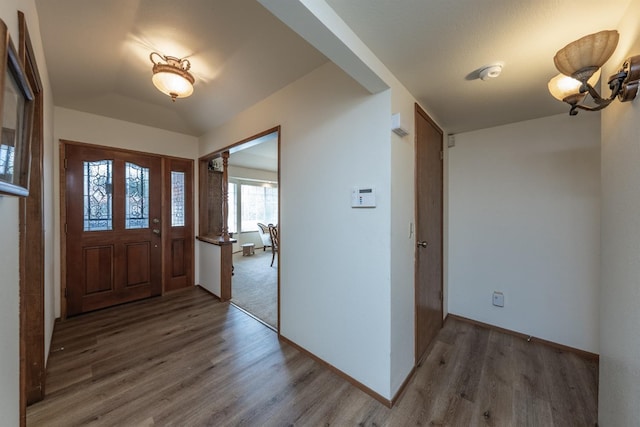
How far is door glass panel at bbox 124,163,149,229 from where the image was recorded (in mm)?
3078

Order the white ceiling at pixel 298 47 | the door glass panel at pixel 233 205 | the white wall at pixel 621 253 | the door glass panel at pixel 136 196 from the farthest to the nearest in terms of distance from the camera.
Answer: the door glass panel at pixel 233 205 < the door glass panel at pixel 136 196 < the white ceiling at pixel 298 47 < the white wall at pixel 621 253

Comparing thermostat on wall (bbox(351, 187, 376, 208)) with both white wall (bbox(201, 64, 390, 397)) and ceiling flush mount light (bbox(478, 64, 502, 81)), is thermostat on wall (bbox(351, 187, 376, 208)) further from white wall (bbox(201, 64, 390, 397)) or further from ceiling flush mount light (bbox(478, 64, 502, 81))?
ceiling flush mount light (bbox(478, 64, 502, 81))

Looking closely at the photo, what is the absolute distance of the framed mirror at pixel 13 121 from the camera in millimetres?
675

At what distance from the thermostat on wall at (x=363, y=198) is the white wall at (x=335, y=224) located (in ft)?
0.13

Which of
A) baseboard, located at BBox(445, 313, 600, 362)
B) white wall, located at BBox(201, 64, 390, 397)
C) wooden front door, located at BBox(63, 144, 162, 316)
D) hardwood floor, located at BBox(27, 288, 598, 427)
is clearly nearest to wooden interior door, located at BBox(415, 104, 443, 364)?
→ hardwood floor, located at BBox(27, 288, 598, 427)

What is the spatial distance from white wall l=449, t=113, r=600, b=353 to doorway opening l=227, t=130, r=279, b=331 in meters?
2.67

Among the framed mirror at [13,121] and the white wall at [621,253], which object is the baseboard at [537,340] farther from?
the framed mirror at [13,121]

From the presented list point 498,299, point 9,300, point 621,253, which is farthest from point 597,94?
point 9,300

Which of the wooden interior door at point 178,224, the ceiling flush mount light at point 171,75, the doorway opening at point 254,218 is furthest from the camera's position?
the doorway opening at point 254,218

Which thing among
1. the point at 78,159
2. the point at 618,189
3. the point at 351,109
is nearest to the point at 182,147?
the point at 78,159

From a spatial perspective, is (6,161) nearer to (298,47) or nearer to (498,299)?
(298,47)

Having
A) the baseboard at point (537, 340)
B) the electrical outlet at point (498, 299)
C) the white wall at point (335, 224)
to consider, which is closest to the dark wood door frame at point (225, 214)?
the white wall at point (335, 224)

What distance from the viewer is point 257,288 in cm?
378

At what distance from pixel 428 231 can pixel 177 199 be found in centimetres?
336
